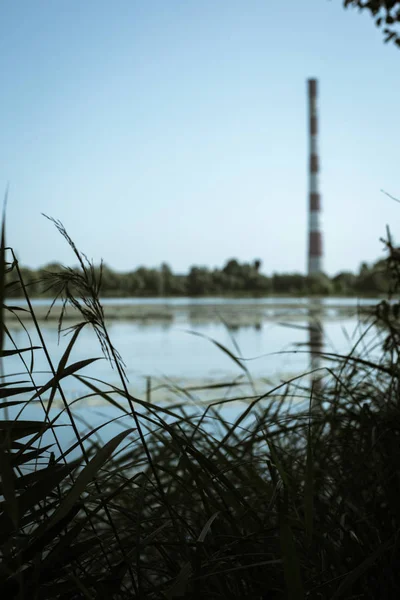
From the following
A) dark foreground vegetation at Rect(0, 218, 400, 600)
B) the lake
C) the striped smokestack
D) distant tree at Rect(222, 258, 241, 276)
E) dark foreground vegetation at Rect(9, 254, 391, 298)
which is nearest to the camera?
dark foreground vegetation at Rect(0, 218, 400, 600)

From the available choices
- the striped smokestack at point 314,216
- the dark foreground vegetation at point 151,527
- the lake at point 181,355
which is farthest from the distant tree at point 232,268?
the dark foreground vegetation at point 151,527

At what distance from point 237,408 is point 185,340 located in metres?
3.82

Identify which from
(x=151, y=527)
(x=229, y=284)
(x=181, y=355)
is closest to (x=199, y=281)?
(x=229, y=284)

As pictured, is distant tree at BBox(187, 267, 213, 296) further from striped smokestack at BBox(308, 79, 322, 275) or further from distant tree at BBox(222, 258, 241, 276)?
striped smokestack at BBox(308, 79, 322, 275)

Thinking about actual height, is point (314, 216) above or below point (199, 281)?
above

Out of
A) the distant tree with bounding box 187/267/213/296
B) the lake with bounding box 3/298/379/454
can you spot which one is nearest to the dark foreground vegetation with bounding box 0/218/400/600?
the lake with bounding box 3/298/379/454

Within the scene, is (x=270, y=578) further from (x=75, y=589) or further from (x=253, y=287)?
(x=253, y=287)

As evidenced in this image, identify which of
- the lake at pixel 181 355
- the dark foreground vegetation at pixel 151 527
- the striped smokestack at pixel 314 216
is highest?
the striped smokestack at pixel 314 216

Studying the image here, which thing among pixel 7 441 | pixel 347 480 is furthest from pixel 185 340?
pixel 7 441

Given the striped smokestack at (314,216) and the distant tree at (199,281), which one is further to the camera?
the striped smokestack at (314,216)

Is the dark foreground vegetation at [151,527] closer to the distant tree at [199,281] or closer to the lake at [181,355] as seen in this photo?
the lake at [181,355]

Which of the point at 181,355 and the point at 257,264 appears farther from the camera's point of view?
the point at 257,264

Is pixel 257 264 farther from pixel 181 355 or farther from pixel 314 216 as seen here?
pixel 181 355

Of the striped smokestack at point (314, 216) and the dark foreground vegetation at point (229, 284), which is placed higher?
the striped smokestack at point (314, 216)
